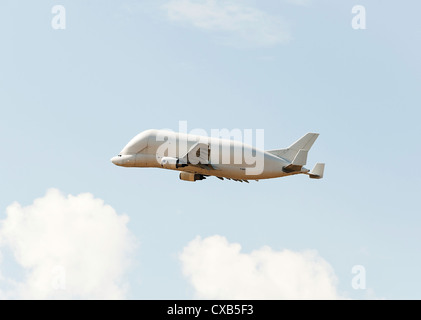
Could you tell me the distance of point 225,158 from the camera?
10894 centimetres

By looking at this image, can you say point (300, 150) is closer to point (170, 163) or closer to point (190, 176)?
point (190, 176)

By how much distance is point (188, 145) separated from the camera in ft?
360

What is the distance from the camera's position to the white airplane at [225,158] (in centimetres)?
10856

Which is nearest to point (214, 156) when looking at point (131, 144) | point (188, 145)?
point (188, 145)

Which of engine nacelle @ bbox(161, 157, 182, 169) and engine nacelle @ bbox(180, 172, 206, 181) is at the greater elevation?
engine nacelle @ bbox(161, 157, 182, 169)

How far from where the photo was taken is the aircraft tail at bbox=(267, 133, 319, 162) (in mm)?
109375

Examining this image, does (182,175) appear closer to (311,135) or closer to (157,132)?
(157,132)

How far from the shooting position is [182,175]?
111250 mm

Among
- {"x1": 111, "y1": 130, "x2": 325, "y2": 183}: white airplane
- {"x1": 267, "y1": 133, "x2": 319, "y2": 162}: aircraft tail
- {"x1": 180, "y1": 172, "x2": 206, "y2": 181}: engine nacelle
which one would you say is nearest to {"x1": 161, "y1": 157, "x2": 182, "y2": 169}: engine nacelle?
{"x1": 111, "y1": 130, "x2": 325, "y2": 183}: white airplane

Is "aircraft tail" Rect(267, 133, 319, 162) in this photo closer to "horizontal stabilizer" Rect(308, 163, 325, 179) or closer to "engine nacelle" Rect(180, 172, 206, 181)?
"horizontal stabilizer" Rect(308, 163, 325, 179)

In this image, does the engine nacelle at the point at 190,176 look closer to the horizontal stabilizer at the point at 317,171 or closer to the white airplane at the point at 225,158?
the white airplane at the point at 225,158

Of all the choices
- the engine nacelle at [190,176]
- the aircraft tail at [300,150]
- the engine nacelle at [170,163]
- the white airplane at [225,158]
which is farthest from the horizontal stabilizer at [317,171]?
the engine nacelle at [170,163]

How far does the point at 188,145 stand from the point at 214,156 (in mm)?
3788

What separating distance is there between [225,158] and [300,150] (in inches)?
393
